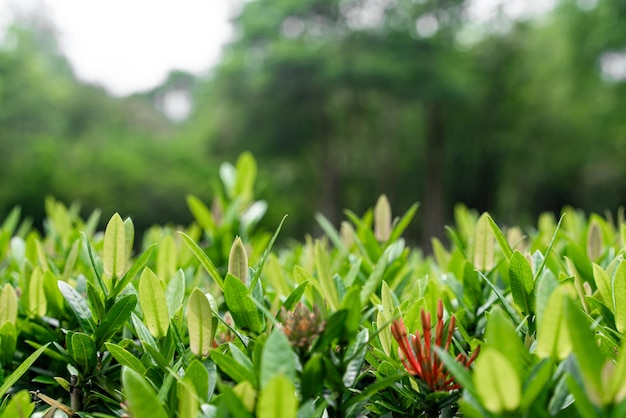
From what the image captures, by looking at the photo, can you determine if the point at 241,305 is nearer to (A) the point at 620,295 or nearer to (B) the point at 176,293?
(B) the point at 176,293

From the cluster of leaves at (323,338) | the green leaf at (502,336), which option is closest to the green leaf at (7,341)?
the cluster of leaves at (323,338)

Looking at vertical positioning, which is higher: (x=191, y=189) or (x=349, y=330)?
(x=191, y=189)

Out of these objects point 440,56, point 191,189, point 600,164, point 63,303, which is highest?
point 440,56

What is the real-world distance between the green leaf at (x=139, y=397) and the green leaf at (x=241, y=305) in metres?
0.19

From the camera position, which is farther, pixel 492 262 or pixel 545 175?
pixel 545 175

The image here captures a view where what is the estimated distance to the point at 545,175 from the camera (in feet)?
92.1

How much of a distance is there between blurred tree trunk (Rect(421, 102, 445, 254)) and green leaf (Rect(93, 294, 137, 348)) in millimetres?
22713

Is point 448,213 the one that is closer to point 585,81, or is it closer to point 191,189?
point 585,81

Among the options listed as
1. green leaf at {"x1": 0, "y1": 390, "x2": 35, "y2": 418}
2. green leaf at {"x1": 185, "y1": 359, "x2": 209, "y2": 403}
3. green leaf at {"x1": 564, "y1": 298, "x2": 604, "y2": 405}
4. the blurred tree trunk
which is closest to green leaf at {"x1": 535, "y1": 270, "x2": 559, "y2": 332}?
green leaf at {"x1": 564, "y1": 298, "x2": 604, "y2": 405}

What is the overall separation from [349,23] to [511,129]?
29.7ft

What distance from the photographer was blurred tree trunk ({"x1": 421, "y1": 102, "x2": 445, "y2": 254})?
2392cm

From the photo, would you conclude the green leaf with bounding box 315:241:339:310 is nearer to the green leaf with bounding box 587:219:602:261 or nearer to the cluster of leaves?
the cluster of leaves

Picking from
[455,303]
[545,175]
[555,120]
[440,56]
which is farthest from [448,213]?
[455,303]

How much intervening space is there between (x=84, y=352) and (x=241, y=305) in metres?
0.28
